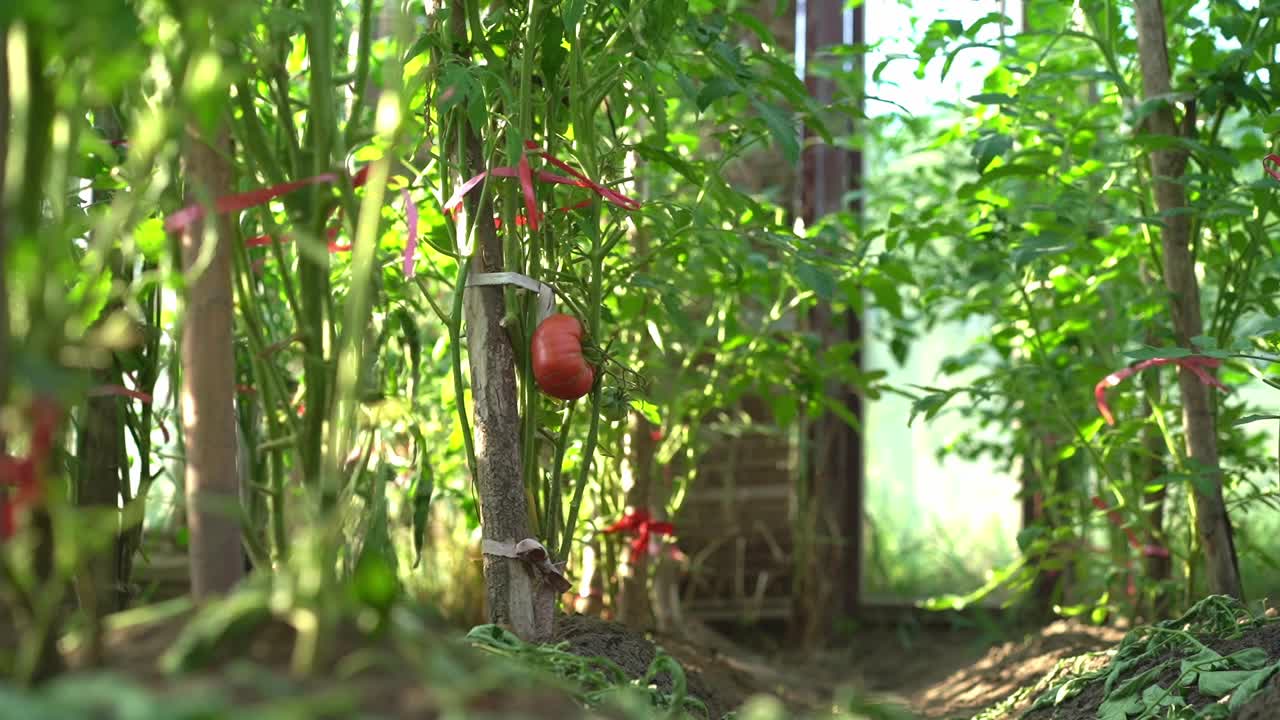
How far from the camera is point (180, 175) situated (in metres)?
1.17

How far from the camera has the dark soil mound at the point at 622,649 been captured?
66.8 inches

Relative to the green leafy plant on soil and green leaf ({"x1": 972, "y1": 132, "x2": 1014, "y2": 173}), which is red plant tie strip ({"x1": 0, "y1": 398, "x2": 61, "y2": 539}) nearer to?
the green leafy plant on soil

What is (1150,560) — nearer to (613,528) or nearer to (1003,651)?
(1003,651)

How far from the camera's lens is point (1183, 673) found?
61.7 inches

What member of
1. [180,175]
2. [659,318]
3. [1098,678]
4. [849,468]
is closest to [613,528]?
[659,318]

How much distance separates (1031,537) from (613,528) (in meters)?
0.80

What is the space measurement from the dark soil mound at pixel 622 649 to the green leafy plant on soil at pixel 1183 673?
49cm

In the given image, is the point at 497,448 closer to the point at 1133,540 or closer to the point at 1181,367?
the point at 1181,367

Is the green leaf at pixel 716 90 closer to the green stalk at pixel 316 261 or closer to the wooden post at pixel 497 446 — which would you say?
the wooden post at pixel 497 446

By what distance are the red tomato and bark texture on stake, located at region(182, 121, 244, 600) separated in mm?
595

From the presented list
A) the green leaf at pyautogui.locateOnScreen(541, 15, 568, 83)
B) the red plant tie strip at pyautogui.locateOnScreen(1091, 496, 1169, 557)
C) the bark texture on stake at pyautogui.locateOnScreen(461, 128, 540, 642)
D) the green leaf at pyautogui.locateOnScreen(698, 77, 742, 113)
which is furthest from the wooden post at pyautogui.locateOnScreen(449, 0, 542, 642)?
the red plant tie strip at pyautogui.locateOnScreen(1091, 496, 1169, 557)

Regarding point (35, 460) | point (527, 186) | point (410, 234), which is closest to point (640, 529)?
point (527, 186)

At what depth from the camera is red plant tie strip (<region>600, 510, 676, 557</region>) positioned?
2.44m

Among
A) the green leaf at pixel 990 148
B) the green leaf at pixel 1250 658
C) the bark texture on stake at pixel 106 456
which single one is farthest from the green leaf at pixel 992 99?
the bark texture on stake at pixel 106 456
